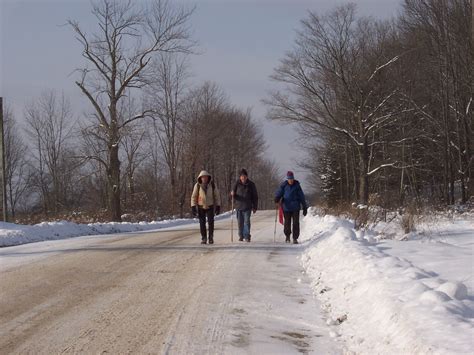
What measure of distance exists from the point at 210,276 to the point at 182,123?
36.0m

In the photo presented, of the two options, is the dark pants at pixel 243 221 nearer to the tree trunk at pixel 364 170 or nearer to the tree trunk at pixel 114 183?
the tree trunk at pixel 114 183

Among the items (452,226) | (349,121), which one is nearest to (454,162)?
(349,121)

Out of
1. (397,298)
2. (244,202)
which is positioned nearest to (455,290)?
(397,298)

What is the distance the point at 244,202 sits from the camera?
14.0 m

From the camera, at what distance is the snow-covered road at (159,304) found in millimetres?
4992

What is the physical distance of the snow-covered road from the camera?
4992 mm

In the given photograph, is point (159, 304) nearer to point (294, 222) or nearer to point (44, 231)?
point (294, 222)

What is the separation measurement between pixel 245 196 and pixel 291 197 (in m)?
1.29

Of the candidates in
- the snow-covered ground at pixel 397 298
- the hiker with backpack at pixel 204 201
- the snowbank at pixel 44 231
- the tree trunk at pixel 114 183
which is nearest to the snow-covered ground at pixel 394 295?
the snow-covered ground at pixel 397 298

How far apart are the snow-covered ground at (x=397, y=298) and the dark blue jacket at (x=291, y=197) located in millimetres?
3863

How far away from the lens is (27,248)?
12.6 metres

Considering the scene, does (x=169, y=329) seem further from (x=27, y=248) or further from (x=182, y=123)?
(x=182, y=123)

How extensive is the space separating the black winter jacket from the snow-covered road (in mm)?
3090

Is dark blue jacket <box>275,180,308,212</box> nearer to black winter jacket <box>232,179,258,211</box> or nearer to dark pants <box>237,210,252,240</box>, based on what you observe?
black winter jacket <box>232,179,258,211</box>
